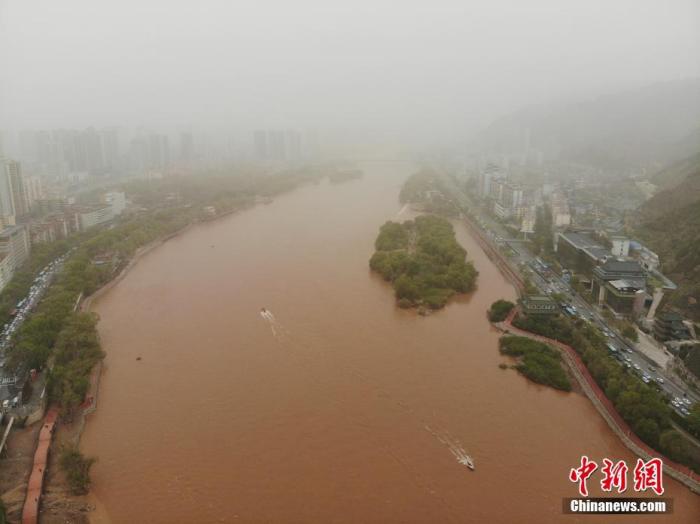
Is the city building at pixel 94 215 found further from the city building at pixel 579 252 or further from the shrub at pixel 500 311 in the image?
the city building at pixel 579 252

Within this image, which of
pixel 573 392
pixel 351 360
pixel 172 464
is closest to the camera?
pixel 172 464

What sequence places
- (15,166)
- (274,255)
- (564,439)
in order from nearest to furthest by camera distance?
(564,439)
(274,255)
(15,166)

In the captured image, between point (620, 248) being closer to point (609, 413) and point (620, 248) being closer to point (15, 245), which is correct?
point (609, 413)

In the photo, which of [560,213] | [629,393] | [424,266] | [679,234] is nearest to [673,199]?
[560,213]

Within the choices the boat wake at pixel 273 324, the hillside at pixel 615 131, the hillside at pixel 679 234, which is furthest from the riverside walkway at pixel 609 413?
the hillside at pixel 615 131

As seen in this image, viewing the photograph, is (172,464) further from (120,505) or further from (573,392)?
(573,392)

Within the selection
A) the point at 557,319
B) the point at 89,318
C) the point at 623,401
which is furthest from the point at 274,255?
the point at 623,401

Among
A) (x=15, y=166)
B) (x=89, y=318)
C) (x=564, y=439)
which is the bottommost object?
(x=564, y=439)

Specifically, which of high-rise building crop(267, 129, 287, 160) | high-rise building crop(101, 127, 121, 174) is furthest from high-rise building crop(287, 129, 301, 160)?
high-rise building crop(101, 127, 121, 174)
